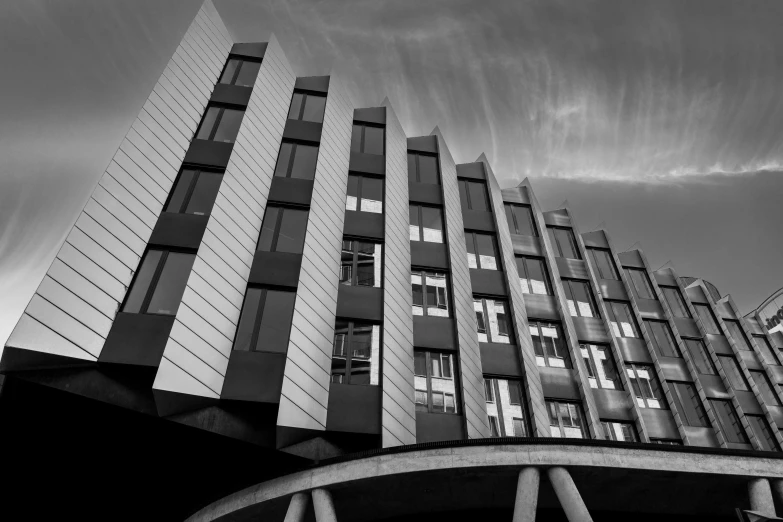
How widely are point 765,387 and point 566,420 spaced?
65.3 ft

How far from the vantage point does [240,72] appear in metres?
26.4

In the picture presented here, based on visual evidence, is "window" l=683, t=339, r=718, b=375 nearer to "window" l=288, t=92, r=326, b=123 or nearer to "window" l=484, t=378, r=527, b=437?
"window" l=484, t=378, r=527, b=437

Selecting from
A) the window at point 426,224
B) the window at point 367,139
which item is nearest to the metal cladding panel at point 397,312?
the window at point 367,139

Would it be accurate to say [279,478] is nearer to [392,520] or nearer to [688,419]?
[392,520]

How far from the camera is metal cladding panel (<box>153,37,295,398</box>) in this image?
1514 centimetres

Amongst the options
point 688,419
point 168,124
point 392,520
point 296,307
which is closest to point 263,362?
point 296,307

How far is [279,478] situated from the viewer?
1436 cm

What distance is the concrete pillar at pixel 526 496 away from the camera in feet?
40.0

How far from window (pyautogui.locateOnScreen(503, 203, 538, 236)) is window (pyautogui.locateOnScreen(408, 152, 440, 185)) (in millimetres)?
5285

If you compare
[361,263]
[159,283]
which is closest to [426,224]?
[361,263]

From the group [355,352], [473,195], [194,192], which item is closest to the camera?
[355,352]

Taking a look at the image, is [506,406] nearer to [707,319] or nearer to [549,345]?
[549,345]

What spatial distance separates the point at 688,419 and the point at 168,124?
87.8 ft

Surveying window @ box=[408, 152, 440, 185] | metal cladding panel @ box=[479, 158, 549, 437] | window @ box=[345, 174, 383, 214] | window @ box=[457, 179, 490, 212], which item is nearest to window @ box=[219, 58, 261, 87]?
window @ box=[345, 174, 383, 214]
